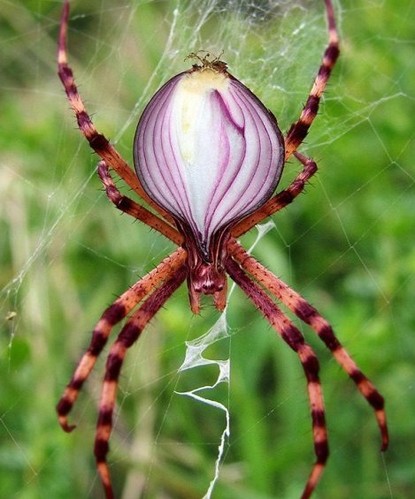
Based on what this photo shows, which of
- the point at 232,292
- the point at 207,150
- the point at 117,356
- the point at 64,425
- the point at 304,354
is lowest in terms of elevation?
the point at 304,354

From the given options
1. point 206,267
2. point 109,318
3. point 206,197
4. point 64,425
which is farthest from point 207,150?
point 64,425

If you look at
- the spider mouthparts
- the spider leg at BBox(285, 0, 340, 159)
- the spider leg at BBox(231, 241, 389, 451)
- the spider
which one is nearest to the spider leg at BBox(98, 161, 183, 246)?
the spider

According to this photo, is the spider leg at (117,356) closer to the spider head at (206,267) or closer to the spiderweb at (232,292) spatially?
the spider head at (206,267)

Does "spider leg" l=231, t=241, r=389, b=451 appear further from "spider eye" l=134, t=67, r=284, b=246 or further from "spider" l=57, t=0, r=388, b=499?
"spider eye" l=134, t=67, r=284, b=246

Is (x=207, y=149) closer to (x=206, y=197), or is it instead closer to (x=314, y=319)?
(x=206, y=197)

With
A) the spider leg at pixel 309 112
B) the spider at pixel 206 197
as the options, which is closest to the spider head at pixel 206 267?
the spider at pixel 206 197
